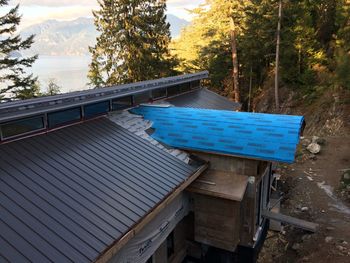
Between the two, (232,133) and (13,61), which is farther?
(13,61)

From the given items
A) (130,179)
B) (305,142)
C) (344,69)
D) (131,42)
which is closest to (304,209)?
(305,142)

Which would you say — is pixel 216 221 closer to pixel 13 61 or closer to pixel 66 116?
pixel 66 116

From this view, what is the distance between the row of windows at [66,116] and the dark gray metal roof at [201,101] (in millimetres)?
3092

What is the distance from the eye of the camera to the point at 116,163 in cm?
847

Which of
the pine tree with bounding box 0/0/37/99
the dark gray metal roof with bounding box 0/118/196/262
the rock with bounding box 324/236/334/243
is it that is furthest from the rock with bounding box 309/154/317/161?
the pine tree with bounding box 0/0/37/99

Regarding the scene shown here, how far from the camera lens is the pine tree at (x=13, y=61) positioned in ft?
81.2

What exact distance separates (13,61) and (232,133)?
75.1ft

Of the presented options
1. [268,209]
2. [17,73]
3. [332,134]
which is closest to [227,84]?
[332,134]

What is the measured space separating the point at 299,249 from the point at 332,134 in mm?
15077

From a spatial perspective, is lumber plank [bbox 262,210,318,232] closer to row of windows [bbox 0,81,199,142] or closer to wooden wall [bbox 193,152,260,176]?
wooden wall [bbox 193,152,260,176]

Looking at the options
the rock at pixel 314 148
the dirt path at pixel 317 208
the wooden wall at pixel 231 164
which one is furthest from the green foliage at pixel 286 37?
the wooden wall at pixel 231 164

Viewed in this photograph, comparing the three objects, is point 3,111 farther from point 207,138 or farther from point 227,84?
→ point 227,84

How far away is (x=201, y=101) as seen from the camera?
20219mm

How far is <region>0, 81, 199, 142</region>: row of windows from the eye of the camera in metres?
7.99
